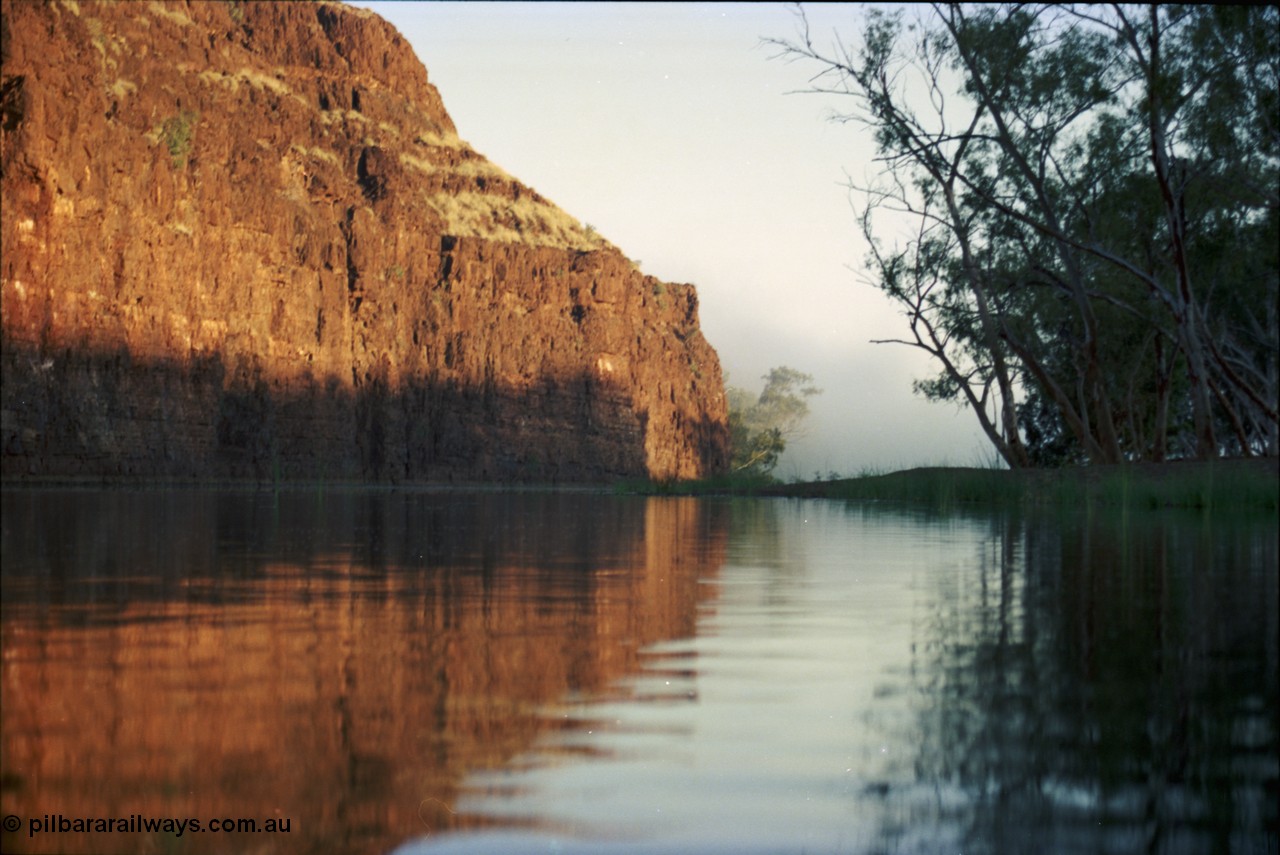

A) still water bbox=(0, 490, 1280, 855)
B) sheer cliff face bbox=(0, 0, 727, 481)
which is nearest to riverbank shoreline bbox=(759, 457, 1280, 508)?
still water bbox=(0, 490, 1280, 855)

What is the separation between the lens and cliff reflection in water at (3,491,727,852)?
2369 mm

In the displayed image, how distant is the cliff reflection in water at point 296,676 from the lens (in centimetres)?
237

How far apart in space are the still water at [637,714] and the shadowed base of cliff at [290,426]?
167 ft

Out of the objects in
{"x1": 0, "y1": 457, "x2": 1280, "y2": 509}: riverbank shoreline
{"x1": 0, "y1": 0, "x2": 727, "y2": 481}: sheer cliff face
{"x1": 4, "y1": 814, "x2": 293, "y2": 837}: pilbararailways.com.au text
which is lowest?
{"x1": 4, "y1": 814, "x2": 293, "y2": 837}: pilbararailways.com.au text

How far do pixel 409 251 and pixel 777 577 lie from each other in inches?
3444

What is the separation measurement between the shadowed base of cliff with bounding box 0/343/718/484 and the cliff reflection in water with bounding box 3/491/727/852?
4917 cm

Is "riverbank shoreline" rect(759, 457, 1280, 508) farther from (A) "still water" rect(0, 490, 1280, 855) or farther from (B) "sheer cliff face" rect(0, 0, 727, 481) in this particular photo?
(B) "sheer cliff face" rect(0, 0, 727, 481)

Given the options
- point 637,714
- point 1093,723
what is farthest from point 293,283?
point 1093,723

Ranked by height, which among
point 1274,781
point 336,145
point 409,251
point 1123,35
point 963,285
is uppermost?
point 336,145

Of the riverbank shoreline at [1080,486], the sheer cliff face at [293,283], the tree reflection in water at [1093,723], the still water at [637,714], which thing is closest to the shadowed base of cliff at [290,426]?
the sheer cliff face at [293,283]

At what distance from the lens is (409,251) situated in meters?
92.4

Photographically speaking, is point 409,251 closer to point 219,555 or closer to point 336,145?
point 336,145

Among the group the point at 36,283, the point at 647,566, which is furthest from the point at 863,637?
the point at 36,283

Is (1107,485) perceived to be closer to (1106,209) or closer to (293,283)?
(1106,209)
